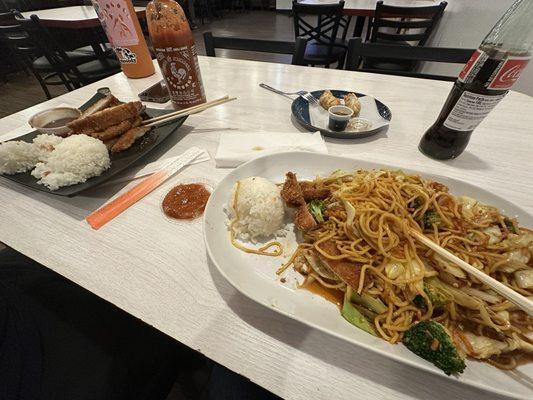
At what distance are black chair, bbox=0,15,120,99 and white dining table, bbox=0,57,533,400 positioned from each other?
1.83m

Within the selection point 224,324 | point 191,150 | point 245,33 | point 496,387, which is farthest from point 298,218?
point 245,33

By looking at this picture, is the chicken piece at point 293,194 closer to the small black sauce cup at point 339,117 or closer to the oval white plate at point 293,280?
the oval white plate at point 293,280

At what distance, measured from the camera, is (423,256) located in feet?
2.55

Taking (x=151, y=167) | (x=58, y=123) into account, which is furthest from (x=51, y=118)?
(x=151, y=167)

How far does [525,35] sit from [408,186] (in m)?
0.67

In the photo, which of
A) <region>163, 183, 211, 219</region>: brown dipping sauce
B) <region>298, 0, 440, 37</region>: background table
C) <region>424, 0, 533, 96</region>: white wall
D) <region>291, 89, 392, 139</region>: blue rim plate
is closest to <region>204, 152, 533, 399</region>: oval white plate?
<region>163, 183, 211, 219</region>: brown dipping sauce

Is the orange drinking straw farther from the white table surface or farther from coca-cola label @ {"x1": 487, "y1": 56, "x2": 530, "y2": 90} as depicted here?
the white table surface

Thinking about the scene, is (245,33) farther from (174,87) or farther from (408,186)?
(408,186)

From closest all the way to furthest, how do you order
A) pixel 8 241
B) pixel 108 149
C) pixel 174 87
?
pixel 8 241, pixel 108 149, pixel 174 87

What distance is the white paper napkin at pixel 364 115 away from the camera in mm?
1393

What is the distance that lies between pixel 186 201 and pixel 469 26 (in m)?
4.57

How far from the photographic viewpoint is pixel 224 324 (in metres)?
0.69

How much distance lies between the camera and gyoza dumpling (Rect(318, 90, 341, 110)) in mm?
1506

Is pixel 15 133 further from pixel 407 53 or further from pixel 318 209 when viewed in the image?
pixel 407 53
